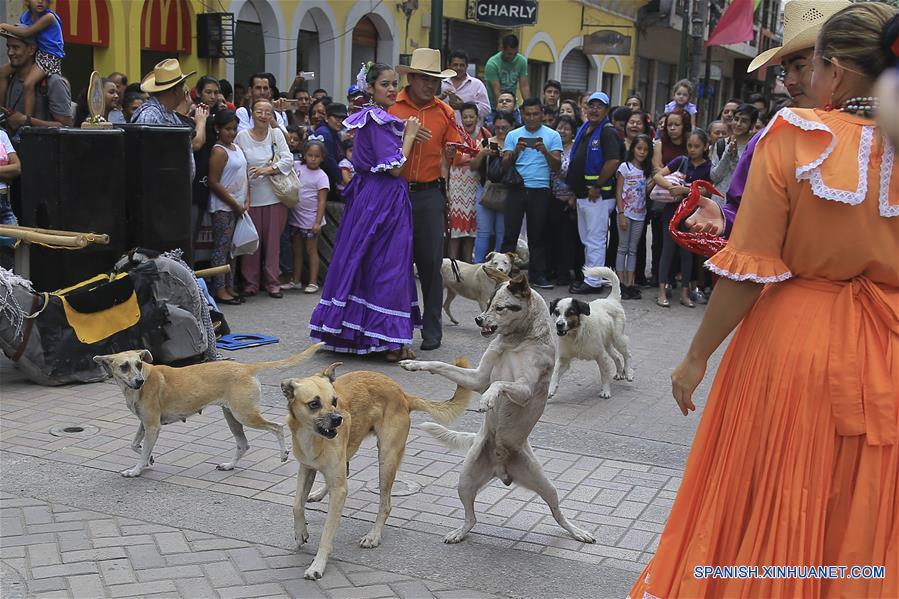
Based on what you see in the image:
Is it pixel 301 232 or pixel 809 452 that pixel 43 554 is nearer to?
pixel 809 452

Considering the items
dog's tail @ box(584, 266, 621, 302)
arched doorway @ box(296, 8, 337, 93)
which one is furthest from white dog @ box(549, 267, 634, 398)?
arched doorway @ box(296, 8, 337, 93)

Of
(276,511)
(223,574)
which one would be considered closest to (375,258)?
(276,511)

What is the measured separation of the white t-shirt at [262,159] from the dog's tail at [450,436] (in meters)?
6.22

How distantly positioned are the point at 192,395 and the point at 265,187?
5.26 metres

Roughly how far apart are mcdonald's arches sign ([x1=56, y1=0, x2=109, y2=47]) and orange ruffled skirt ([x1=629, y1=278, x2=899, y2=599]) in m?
12.6

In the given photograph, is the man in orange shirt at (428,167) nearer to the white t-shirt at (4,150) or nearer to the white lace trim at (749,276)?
the white t-shirt at (4,150)

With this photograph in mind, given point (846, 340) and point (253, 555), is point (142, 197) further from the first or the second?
point (846, 340)

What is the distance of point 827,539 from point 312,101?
456 inches

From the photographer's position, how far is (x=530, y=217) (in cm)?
1190

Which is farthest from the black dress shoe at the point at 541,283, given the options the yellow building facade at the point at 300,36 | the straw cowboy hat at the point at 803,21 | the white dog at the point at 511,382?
the straw cowboy hat at the point at 803,21

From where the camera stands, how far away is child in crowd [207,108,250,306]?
9.88 metres

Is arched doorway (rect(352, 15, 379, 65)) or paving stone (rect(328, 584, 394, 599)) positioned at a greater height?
arched doorway (rect(352, 15, 379, 65))

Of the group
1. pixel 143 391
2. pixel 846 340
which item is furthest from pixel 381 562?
pixel 846 340

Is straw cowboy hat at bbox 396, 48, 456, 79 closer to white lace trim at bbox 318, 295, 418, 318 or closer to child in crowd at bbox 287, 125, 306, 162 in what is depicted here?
white lace trim at bbox 318, 295, 418, 318
